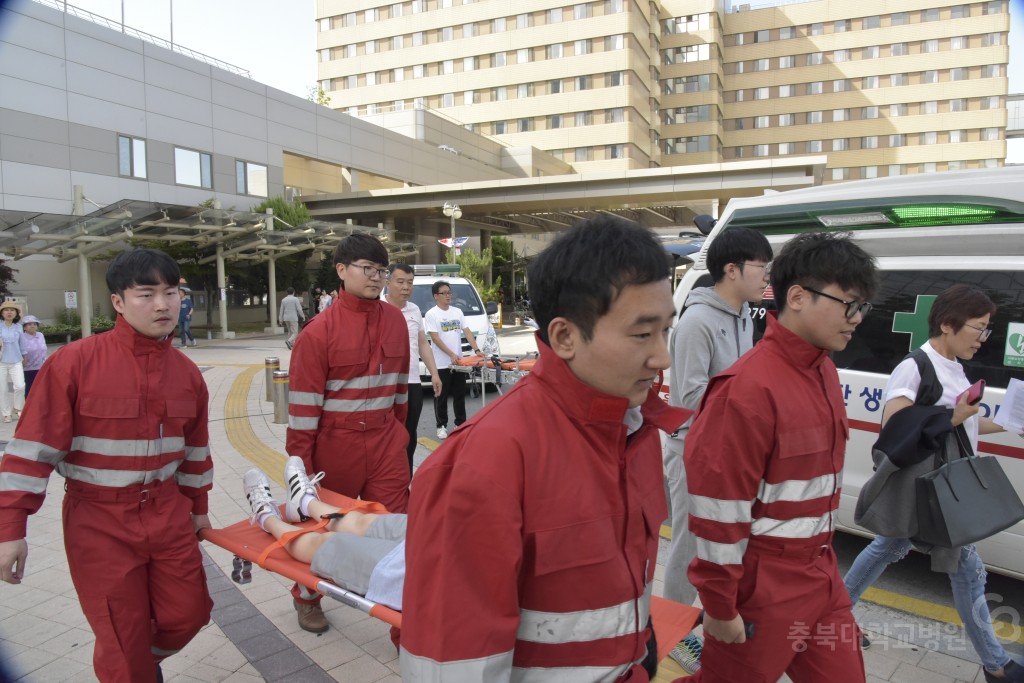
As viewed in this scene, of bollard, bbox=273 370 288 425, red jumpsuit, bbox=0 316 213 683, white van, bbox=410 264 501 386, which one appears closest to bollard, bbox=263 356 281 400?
bollard, bbox=273 370 288 425

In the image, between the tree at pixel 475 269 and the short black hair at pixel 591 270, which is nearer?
the short black hair at pixel 591 270

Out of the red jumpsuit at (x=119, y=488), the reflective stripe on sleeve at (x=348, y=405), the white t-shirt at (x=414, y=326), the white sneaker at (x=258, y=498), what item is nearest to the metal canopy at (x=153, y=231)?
the white t-shirt at (x=414, y=326)

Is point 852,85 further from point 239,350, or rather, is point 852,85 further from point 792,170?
point 239,350

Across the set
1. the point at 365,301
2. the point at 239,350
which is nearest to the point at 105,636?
the point at 365,301

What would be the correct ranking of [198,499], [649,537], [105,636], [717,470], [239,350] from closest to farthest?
1. [649,537]
2. [717,470]
3. [105,636]
4. [198,499]
5. [239,350]

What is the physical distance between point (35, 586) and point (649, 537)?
14.6 feet

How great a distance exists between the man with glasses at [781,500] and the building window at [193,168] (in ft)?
93.3

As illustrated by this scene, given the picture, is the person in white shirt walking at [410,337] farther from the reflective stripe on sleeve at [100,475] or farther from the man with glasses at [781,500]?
the man with glasses at [781,500]

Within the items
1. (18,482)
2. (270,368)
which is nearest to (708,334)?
(18,482)

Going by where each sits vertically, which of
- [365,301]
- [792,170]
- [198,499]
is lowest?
[198,499]

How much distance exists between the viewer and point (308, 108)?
31.7 m

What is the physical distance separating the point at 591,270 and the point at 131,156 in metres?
28.0

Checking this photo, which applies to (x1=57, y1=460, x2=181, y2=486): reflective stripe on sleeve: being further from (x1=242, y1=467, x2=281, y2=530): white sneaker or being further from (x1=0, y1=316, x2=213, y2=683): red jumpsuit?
(x1=242, y1=467, x2=281, y2=530): white sneaker

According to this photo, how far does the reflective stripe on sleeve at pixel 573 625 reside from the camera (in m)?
1.32
